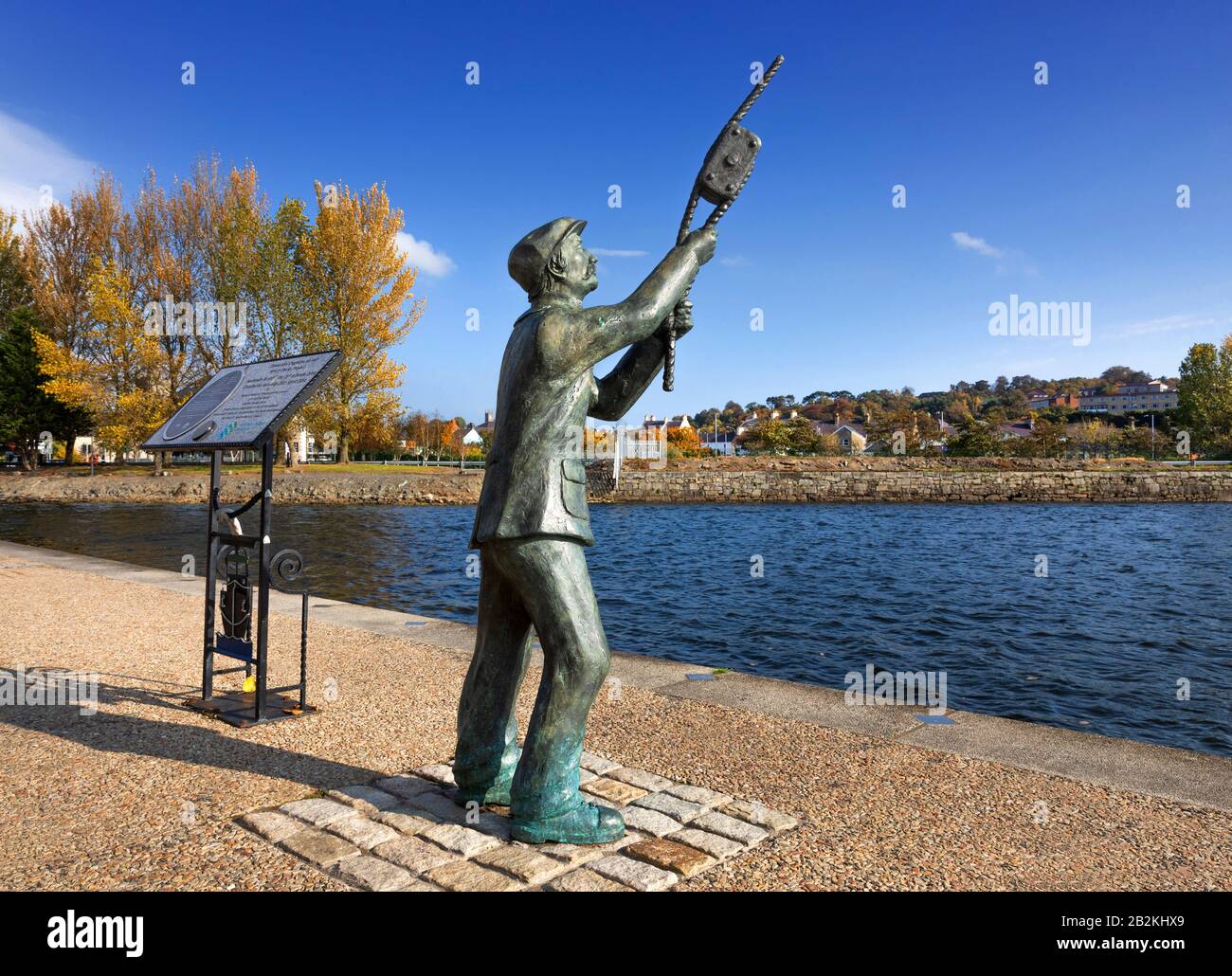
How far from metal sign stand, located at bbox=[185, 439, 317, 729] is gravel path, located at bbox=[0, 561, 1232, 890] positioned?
8.9 inches

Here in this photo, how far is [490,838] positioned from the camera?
3.59 meters

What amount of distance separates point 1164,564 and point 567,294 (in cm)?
2106

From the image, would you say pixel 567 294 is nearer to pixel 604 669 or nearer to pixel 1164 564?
pixel 604 669

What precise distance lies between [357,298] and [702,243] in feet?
117

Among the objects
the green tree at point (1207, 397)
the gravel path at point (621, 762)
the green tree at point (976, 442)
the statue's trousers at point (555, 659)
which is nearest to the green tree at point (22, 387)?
the gravel path at point (621, 762)

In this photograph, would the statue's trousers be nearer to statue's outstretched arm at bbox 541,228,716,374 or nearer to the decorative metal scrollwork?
statue's outstretched arm at bbox 541,228,716,374

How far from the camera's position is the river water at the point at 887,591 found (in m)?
9.23

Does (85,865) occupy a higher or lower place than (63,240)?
lower

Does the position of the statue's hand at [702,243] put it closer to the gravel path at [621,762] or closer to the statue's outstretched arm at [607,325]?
the statue's outstretched arm at [607,325]

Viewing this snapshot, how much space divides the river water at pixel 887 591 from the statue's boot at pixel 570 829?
558 cm

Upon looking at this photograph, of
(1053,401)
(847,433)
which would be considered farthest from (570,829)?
(1053,401)

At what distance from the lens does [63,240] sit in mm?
40094
